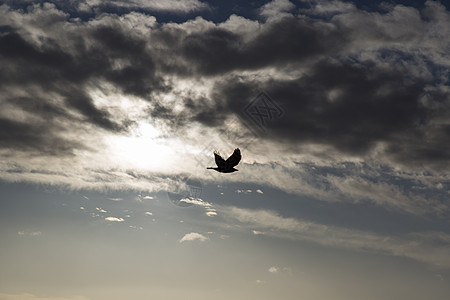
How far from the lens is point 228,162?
123 m

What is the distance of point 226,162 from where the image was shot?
123 metres

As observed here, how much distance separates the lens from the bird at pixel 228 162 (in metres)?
123

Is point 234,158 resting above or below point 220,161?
above

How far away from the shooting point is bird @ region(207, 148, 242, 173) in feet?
403
